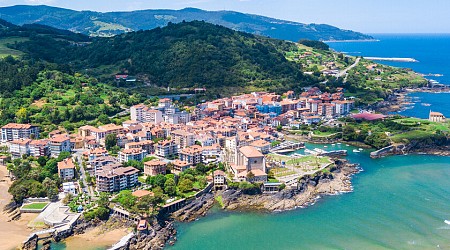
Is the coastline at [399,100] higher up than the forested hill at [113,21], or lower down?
lower down

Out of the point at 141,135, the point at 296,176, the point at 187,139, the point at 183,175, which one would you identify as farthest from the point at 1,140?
the point at 296,176

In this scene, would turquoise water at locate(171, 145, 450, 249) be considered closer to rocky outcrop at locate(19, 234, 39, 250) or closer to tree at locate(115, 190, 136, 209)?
tree at locate(115, 190, 136, 209)

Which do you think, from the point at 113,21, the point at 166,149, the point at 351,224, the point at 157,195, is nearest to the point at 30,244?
the point at 157,195

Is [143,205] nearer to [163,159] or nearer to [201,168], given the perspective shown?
[201,168]

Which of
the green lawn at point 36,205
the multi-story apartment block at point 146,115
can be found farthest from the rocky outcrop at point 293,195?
the multi-story apartment block at point 146,115

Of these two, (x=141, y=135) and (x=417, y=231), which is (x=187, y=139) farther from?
(x=417, y=231)

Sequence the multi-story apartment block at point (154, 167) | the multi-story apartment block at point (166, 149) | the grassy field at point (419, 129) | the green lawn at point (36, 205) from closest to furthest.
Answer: the green lawn at point (36, 205) < the multi-story apartment block at point (154, 167) < the multi-story apartment block at point (166, 149) < the grassy field at point (419, 129)

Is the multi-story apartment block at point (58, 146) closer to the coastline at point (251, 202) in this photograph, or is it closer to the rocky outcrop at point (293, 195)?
the coastline at point (251, 202)
